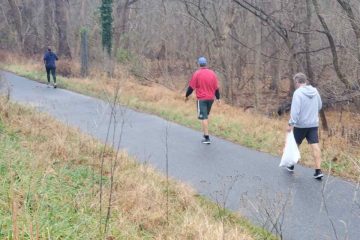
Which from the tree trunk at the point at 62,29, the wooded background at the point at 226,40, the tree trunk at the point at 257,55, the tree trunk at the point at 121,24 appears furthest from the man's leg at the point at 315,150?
the tree trunk at the point at 62,29

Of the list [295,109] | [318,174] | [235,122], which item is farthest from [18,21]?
[318,174]

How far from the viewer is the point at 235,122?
12.8 m

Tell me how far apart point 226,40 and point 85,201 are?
16.7 metres

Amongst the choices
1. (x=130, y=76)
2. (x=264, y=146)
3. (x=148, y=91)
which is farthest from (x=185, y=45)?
(x=264, y=146)

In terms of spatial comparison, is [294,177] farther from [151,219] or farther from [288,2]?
[288,2]

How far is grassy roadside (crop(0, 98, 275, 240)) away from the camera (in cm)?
450

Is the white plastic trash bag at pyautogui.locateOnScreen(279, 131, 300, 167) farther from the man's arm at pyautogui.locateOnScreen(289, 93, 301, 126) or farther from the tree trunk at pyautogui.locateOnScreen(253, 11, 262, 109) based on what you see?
the tree trunk at pyautogui.locateOnScreen(253, 11, 262, 109)

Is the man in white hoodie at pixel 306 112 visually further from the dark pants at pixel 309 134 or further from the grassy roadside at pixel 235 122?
the grassy roadside at pixel 235 122

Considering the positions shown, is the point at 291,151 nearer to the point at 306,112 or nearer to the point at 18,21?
the point at 306,112

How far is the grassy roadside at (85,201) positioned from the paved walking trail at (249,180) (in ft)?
1.72

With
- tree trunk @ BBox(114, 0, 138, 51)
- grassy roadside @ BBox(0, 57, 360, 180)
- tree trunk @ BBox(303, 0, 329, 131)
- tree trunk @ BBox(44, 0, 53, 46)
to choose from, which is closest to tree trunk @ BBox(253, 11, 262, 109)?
grassy roadside @ BBox(0, 57, 360, 180)

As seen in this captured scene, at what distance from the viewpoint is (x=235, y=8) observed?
2069cm

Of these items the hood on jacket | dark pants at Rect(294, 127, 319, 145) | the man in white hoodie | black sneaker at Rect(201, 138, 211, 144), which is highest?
the hood on jacket

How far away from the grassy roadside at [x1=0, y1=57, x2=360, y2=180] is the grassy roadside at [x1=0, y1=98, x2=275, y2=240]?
1.72 metres
